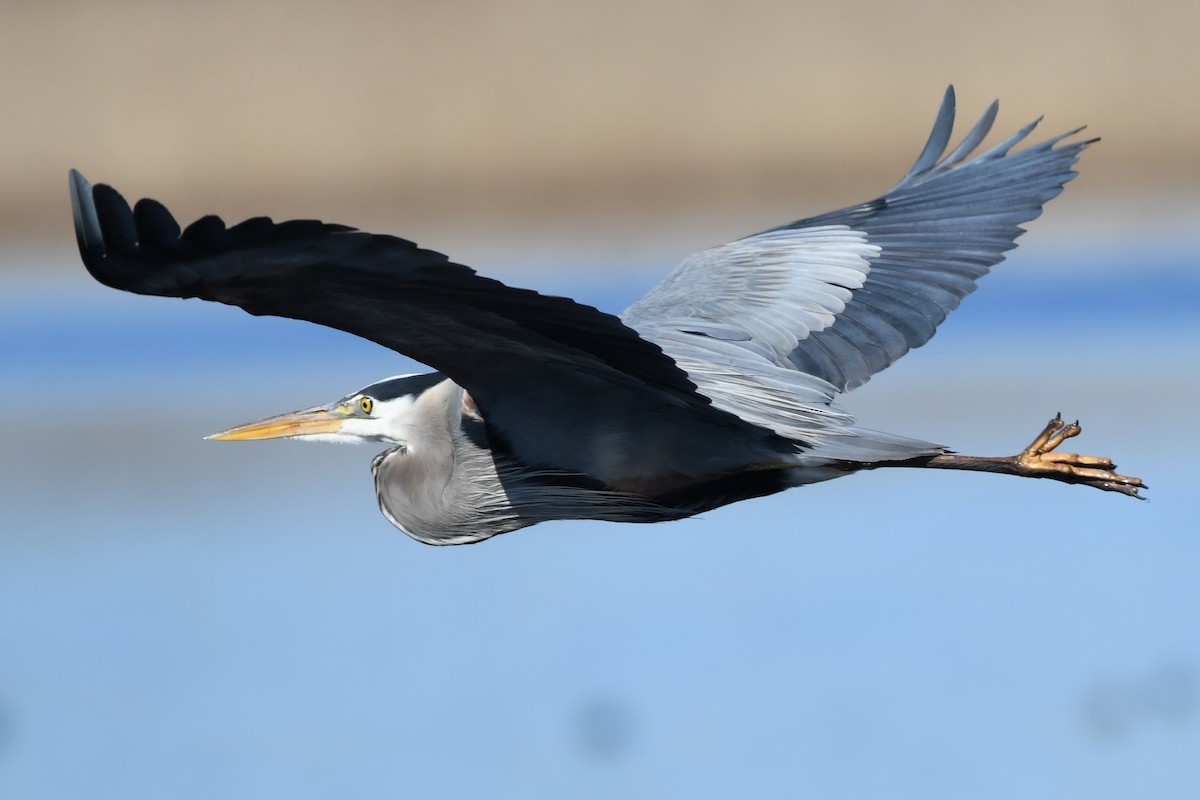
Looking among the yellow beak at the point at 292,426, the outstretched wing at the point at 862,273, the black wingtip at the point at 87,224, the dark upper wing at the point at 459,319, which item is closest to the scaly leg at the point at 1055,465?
the outstretched wing at the point at 862,273

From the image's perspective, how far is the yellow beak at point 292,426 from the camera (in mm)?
4301

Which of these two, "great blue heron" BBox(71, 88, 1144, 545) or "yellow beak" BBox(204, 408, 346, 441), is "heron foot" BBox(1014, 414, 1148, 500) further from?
"yellow beak" BBox(204, 408, 346, 441)

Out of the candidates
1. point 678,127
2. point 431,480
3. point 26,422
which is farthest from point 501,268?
point 431,480

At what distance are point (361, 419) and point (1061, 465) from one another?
157 centimetres

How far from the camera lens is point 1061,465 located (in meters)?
4.11

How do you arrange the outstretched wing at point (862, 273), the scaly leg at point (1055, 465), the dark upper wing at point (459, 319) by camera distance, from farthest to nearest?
the outstretched wing at point (862, 273), the scaly leg at point (1055, 465), the dark upper wing at point (459, 319)

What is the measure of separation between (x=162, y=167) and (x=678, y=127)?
11.4 ft

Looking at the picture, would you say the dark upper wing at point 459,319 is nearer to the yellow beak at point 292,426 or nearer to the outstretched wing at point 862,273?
the outstretched wing at point 862,273

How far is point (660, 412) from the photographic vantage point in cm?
364

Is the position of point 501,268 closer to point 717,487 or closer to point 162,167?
point 162,167

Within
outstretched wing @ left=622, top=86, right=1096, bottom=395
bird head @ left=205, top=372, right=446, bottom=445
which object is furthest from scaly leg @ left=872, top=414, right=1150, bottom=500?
bird head @ left=205, top=372, right=446, bottom=445

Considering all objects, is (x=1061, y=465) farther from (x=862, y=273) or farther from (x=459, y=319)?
(x=459, y=319)

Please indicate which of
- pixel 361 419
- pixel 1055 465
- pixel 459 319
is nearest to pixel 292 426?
pixel 361 419

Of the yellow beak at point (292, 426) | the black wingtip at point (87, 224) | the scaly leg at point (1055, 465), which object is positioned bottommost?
the yellow beak at point (292, 426)
